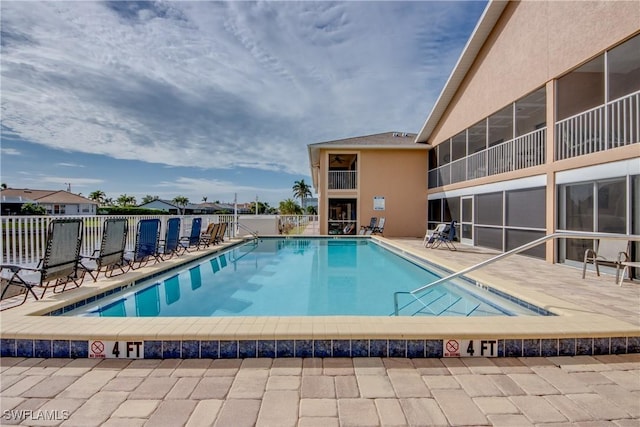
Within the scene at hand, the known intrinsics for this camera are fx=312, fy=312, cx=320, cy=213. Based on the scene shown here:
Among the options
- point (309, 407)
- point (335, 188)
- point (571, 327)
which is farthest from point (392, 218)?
point (309, 407)

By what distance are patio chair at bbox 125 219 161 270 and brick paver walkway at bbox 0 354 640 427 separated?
4212 millimetres

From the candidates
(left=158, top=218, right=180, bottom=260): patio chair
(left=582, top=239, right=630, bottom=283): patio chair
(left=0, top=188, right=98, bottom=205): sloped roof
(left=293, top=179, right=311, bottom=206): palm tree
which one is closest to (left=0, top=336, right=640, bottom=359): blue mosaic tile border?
(left=582, top=239, right=630, bottom=283): patio chair

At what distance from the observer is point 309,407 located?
84.4 inches

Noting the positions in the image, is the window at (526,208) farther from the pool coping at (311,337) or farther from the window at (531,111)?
the pool coping at (311,337)

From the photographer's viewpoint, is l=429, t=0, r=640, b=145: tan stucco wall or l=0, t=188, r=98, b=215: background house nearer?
l=429, t=0, r=640, b=145: tan stucco wall

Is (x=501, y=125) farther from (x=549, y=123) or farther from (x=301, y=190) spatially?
(x=301, y=190)

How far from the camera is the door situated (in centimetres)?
1196

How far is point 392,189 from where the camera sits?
16.1m

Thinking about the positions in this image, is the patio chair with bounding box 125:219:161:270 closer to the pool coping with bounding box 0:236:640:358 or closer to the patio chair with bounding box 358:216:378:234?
the pool coping with bounding box 0:236:640:358

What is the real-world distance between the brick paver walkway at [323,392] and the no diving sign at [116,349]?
69mm

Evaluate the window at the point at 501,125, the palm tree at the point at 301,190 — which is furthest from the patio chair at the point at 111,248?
the palm tree at the point at 301,190

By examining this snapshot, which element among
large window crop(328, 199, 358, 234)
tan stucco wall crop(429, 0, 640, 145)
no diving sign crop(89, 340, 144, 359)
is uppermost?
tan stucco wall crop(429, 0, 640, 145)

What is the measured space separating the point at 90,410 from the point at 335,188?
48.0 ft

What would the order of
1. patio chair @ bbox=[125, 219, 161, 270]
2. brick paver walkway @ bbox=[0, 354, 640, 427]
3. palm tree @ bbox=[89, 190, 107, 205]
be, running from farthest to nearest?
palm tree @ bbox=[89, 190, 107, 205]
patio chair @ bbox=[125, 219, 161, 270]
brick paver walkway @ bbox=[0, 354, 640, 427]
